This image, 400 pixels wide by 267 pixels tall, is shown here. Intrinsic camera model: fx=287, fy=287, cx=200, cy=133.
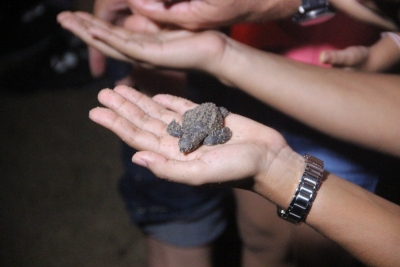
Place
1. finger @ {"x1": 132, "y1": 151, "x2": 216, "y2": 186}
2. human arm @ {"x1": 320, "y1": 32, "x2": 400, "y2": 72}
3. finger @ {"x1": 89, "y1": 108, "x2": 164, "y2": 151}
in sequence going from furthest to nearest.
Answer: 1. human arm @ {"x1": 320, "y1": 32, "x2": 400, "y2": 72}
2. finger @ {"x1": 89, "y1": 108, "x2": 164, "y2": 151}
3. finger @ {"x1": 132, "y1": 151, "x2": 216, "y2": 186}

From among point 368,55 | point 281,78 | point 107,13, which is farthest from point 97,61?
point 368,55

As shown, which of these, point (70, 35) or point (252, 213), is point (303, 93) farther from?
point (70, 35)

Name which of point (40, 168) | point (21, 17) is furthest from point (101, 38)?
point (21, 17)

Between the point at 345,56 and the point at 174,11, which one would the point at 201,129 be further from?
the point at 345,56

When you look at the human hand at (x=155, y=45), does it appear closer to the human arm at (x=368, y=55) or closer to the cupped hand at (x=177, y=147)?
the cupped hand at (x=177, y=147)

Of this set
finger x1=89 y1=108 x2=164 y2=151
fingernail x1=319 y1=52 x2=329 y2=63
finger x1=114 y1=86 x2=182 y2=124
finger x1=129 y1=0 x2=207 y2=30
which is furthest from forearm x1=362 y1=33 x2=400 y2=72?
finger x1=89 y1=108 x2=164 y2=151

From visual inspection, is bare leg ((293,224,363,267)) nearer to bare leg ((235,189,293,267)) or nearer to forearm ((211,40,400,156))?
bare leg ((235,189,293,267))
